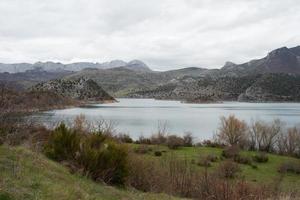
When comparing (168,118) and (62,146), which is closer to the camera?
(62,146)

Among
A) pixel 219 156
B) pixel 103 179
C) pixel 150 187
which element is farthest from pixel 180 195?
pixel 219 156

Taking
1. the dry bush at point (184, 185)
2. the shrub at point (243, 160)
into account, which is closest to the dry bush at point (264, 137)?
the shrub at point (243, 160)

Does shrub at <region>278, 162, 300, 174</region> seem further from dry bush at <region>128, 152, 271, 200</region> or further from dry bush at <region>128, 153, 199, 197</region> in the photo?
dry bush at <region>128, 153, 199, 197</region>

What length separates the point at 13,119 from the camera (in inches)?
539

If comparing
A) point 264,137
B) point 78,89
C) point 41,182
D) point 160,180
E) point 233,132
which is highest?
point 78,89

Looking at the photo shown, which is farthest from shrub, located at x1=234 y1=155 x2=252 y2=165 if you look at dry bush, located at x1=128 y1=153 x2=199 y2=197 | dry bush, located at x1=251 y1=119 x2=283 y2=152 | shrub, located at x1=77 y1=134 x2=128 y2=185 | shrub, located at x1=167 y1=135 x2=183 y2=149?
shrub, located at x1=77 y1=134 x2=128 y2=185

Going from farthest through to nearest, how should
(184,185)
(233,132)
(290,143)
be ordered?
(233,132) < (290,143) < (184,185)

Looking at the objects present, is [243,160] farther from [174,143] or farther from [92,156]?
[92,156]

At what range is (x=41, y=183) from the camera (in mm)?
8188

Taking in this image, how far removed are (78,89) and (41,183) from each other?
569 ft

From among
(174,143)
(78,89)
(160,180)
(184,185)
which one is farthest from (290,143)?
(78,89)

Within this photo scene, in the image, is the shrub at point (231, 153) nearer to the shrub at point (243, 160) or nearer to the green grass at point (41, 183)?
the shrub at point (243, 160)

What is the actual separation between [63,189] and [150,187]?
4.06 meters

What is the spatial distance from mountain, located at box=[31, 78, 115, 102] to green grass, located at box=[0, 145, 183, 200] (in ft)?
518
